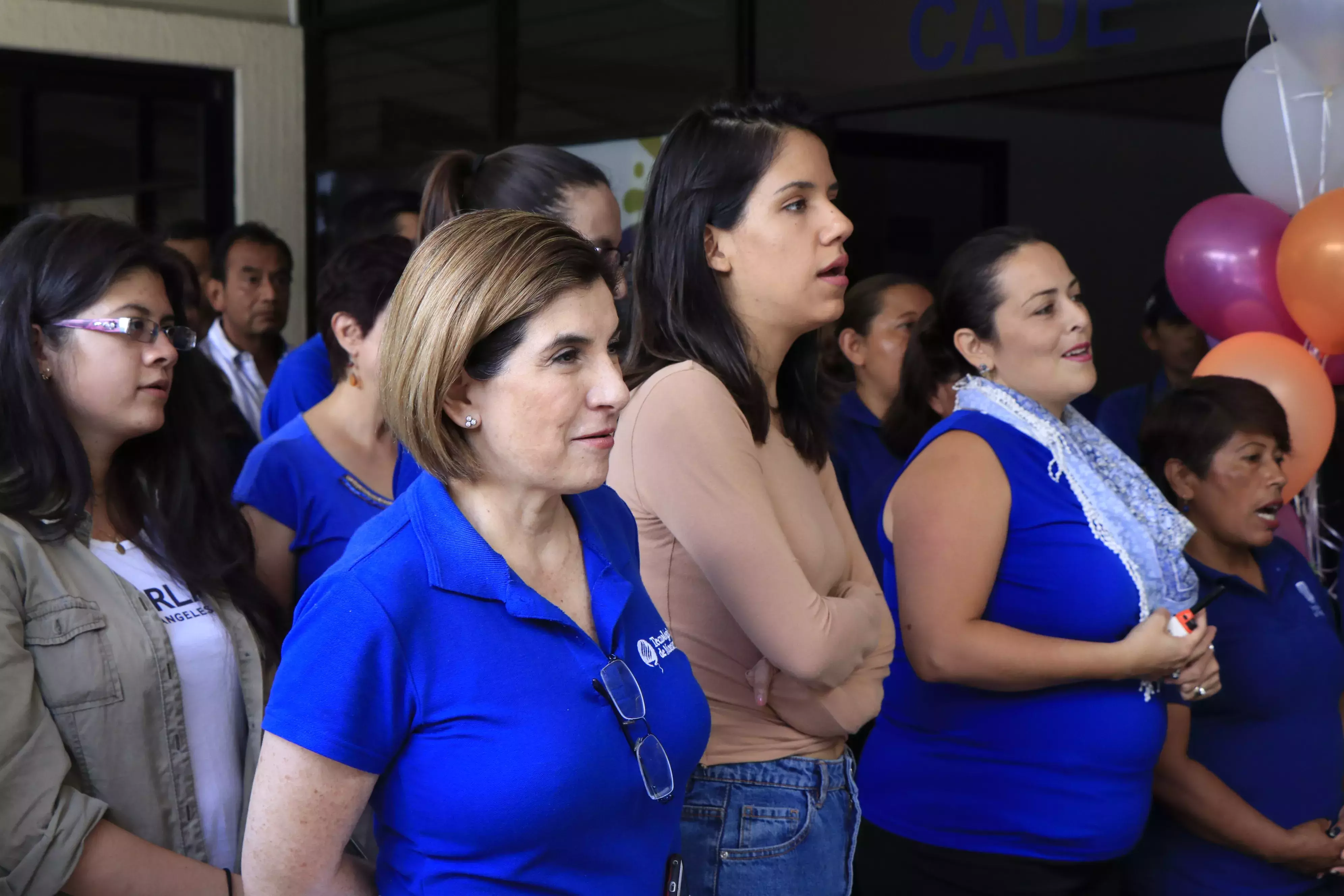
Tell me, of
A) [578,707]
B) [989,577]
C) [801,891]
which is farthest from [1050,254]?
[578,707]

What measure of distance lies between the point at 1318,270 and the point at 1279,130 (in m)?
0.39

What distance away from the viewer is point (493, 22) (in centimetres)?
550

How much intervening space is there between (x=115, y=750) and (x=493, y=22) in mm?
4468

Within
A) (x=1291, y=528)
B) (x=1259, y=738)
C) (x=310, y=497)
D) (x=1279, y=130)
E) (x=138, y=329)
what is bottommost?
(x=1259, y=738)

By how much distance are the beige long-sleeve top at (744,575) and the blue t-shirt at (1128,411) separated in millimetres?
2260

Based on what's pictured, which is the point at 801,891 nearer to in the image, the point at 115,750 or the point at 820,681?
the point at 820,681

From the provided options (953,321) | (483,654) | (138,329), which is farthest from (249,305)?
(483,654)

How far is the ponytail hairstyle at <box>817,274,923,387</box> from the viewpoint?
3740mm

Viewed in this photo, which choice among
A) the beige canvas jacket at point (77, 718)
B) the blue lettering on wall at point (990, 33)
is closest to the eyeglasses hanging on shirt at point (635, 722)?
the beige canvas jacket at point (77, 718)

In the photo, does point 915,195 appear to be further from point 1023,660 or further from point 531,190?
point 1023,660

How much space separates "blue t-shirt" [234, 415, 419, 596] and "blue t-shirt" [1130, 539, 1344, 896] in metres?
1.46

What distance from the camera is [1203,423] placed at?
98.0 inches

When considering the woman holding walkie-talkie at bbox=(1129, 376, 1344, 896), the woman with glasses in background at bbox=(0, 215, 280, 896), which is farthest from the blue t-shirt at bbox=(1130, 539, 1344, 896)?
the woman with glasses in background at bbox=(0, 215, 280, 896)

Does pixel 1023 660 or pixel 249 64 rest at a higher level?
pixel 249 64
